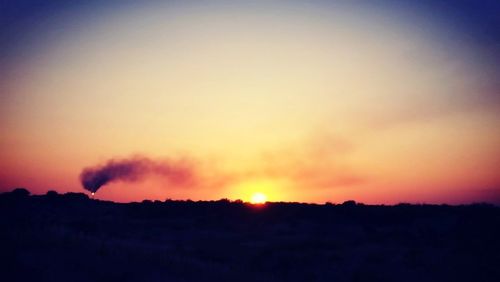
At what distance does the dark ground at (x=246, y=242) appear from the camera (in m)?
16.2

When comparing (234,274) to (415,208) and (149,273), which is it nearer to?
(149,273)

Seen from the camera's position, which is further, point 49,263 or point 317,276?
point 317,276

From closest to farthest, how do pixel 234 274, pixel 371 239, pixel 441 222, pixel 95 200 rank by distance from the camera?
pixel 234 274 → pixel 371 239 → pixel 441 222 → pixel 95 200

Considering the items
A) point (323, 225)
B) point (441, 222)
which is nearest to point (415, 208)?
point (441, 222)

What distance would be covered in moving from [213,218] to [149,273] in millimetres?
32704

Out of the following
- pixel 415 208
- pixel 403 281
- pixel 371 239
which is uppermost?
pixel 415 208

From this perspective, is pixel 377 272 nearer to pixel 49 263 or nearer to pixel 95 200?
A: pixel 49 263

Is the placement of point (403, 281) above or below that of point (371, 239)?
below

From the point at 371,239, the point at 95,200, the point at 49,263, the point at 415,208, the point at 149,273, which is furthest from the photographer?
the point at 95,200

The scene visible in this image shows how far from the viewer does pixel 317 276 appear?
79.5 feet

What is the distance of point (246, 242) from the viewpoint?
116ft

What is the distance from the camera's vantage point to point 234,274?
1959 cm

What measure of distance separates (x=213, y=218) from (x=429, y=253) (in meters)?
25.2

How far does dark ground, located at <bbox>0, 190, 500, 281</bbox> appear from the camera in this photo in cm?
1623
